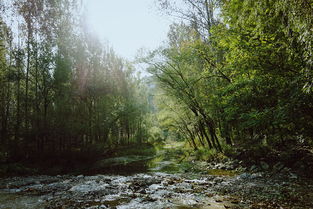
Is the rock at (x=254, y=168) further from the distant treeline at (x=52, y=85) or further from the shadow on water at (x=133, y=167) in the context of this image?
the distant treeline at (x=52, y=85)

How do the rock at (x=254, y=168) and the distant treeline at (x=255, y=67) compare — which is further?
the rock at (x=254, y=168)

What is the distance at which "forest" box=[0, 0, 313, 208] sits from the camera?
7176 mm

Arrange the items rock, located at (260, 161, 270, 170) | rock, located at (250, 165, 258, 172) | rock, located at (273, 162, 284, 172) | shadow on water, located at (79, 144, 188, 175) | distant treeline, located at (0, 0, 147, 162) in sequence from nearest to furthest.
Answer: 1. rock, located at (273, 162, 284, 172)
2. rock, located at (260, 161, 270, 170)
3. rock, located at (250, 165, 258, 172)
4. shadow on water, located at (79, 144, 188, 175)
5. distant treeline, located at (0, 0, 147, 162)

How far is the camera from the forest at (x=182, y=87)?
23.5ft

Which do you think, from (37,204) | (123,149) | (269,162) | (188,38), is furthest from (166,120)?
(37,204)

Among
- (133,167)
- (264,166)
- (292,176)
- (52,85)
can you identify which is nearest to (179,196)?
(292,176)

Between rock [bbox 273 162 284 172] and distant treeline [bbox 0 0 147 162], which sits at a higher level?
distant treeline [bbox 0 0 147 162]

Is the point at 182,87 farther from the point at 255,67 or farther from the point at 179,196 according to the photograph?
the point at 179,196

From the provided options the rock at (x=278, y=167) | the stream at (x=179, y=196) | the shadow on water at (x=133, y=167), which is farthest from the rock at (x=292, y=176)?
the shadow on water at (x=133, y=167)

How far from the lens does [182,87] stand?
14.5 meters

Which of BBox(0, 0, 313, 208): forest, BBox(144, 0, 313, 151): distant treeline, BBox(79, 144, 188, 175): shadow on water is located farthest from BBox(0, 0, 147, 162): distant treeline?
BBox(144, 0, 313, 151): distant treeline

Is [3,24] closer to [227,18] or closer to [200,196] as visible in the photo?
[227,18]

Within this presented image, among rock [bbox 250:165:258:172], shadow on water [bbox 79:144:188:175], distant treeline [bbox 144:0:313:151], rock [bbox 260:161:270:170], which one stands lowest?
shadow on water [bbox 79:144:188:175]

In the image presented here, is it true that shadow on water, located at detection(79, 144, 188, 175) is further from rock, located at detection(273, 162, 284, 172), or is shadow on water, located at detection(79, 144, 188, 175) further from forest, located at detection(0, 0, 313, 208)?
rock, located at detection(273, 162, 284, 172)
